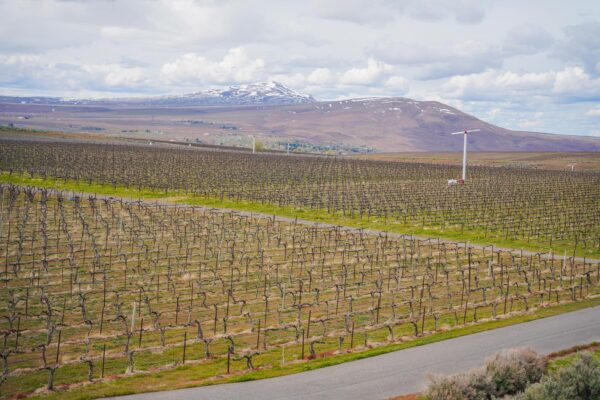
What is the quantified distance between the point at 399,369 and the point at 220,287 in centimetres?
1236

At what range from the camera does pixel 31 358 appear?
21.1m

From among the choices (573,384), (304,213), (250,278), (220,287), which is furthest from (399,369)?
(304,213)

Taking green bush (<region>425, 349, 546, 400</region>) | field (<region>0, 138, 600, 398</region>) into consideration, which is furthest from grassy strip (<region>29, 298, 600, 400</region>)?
green bush (<region>425, 349, 546, 400</region>)

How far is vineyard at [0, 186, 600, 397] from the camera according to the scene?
2209 centimetres

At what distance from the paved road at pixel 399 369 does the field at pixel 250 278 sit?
76cm

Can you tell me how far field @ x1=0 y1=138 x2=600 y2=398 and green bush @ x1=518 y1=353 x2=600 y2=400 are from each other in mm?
6945

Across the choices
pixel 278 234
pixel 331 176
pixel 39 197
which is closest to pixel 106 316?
pixel 278 234

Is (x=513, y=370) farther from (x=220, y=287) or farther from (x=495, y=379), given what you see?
(x=220, y=287)

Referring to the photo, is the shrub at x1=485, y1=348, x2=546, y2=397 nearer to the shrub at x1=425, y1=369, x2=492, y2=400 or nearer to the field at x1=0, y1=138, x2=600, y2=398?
the shrub at x1=425, y1=369, x2=492, y2=400

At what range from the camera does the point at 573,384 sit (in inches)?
639

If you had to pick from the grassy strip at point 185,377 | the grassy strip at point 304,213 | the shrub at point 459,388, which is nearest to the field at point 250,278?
the grassy strip at point 185,377

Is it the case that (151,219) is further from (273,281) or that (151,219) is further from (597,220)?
(597,220)

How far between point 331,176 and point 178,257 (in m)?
63.8

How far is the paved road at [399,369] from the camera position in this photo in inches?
719
